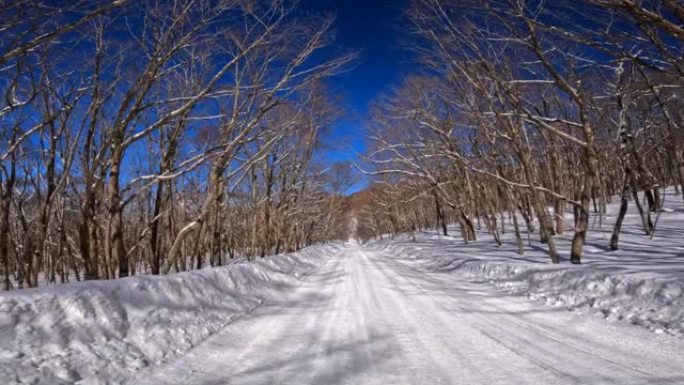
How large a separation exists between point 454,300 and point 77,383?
6710 millimetres

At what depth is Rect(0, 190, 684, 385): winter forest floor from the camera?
409 centimetres

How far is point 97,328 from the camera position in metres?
4.94

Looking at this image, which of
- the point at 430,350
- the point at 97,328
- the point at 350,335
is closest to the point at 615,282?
the point at 430,350

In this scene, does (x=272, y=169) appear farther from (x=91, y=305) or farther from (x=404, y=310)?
(x=91, y=305)

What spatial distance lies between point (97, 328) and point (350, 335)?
3.21 metres

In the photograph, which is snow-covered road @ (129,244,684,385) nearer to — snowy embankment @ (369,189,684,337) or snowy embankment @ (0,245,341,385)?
snowy embankment @ (0,245,341,385)

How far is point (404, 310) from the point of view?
24.8ft

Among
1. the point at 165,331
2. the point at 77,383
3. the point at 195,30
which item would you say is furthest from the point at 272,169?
the point at 77,383

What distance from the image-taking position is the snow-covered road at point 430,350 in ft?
13.2

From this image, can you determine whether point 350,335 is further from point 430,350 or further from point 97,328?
point 97,328

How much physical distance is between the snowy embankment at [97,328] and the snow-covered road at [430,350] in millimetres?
394

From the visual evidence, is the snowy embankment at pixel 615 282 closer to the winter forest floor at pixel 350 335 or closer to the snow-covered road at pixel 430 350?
the winter forest floor at pixel 350 335

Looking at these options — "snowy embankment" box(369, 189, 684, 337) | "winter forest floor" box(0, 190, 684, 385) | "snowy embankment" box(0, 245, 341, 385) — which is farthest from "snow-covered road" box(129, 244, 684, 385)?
Result: "snowy embankment" box(369, 189, 684, 337)

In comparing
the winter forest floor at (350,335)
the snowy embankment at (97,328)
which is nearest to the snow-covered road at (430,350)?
the winter forest floor at (350,335)
